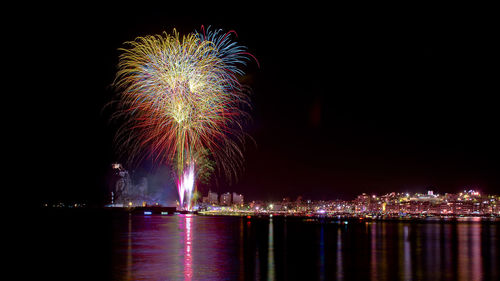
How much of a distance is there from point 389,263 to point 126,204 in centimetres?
12182

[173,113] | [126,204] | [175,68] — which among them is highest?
[175,68]

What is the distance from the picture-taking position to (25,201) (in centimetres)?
7719

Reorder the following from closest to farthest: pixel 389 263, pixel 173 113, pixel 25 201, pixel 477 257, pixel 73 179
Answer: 1. pixel 389 263
2. pixel 477 257
3. pixel 173 113
4. pixel 25 201
5. pixel 73 179

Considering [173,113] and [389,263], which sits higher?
[173,113]

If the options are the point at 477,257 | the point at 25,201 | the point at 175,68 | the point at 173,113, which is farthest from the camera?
the point at 25,201

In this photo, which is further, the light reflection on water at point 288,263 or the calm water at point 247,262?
the light reflection on water at point 288,263

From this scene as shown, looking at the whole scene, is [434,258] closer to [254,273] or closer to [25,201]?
[254,273]

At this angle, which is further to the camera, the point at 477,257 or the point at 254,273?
the point at 477,257

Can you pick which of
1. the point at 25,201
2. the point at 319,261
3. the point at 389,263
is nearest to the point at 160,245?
the point at 319,261

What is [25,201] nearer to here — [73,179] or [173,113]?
[73,179]

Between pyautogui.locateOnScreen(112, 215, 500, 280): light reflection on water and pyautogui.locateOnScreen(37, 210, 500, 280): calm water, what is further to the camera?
pyautogui.locateOnScreen(112, 215, 500, 280): light reflection on water

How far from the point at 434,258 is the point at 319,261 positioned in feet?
20.5

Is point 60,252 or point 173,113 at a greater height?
point 173,113

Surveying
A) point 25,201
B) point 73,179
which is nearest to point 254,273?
point 25,201
